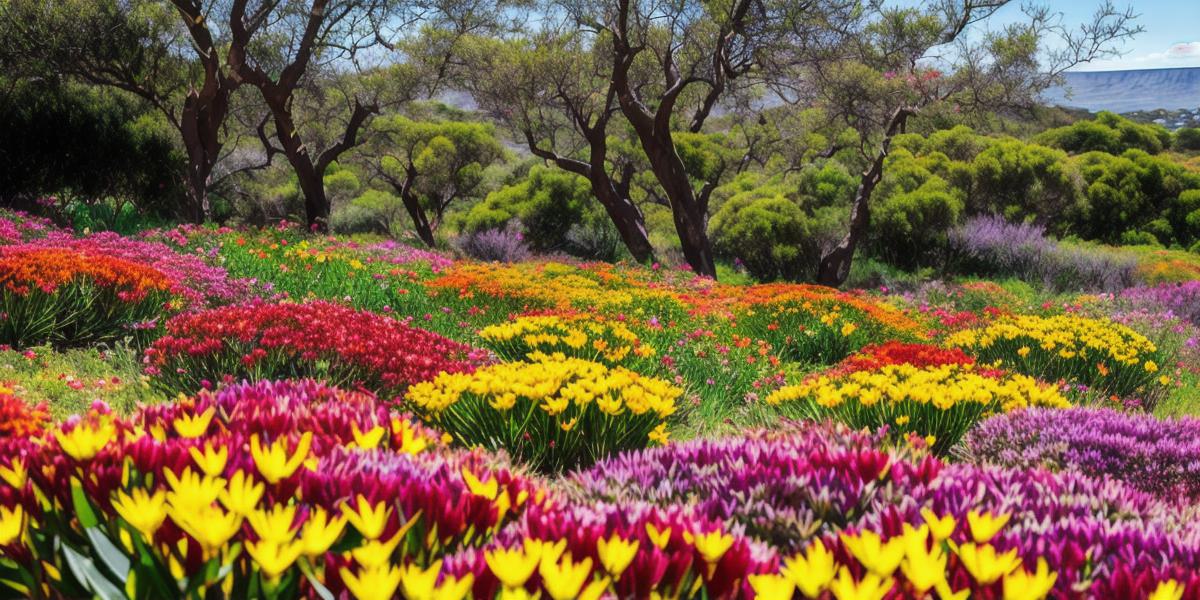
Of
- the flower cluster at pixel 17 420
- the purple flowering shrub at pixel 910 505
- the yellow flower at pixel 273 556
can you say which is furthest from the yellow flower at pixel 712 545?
the flower cluster at pixel 17 420

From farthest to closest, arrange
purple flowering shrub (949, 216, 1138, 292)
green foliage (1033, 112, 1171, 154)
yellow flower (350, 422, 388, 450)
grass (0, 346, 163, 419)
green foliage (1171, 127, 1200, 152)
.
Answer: green foliage (1171, 127, 1200, 152) → green foliage (1033, 112, 1171, 154) → purple flowering shrub (949, 216, 1138, 292) → grass (0, 346, 163, 419) → yellow flower (350, 422, 388, 450)

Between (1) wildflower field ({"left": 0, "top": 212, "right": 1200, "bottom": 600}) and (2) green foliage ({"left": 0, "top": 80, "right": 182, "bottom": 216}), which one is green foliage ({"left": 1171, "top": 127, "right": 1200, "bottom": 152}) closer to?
(1) wildflower field ({"left": 0, "top": 212, "right": 1200, "bottom": 600})

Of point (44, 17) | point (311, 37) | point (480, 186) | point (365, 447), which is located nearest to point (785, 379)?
point (365, 447)

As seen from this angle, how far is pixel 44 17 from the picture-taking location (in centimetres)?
1575

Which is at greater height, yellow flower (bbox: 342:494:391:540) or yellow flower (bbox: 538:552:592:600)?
yellow flower (bbox: 342:494:391:540)

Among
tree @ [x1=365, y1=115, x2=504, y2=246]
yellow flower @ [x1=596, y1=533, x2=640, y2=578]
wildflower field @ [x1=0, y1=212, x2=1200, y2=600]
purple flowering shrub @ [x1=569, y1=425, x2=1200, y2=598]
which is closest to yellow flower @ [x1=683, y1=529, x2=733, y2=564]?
wildflower field @ [x1=0, y1=212, x2=1200, y2=600]

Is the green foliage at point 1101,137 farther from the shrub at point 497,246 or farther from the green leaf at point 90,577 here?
the green leaf at point 90,577

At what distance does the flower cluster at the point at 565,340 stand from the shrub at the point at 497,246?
12637 mm

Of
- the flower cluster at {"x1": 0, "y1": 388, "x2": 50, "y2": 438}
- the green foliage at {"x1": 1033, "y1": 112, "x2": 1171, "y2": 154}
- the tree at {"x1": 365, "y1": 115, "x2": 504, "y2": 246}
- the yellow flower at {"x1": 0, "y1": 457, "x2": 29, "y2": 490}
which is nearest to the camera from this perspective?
the yellow flower at {"x1": 0, "y1": 457, "x2": 29, "y2": 490}

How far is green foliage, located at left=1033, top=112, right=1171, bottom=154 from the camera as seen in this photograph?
126 feet

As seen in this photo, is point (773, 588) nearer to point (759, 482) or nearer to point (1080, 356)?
point (759, 482)

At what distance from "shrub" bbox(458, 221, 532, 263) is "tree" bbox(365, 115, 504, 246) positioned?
2.50 m

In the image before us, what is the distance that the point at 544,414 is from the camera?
3807 mm

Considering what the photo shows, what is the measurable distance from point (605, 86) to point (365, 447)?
67.3ft
